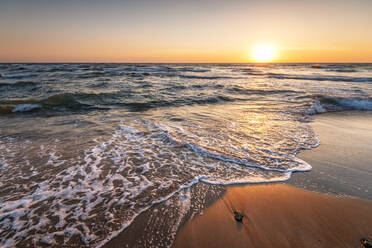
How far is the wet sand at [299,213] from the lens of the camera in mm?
2070

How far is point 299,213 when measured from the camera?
2422 millimetres

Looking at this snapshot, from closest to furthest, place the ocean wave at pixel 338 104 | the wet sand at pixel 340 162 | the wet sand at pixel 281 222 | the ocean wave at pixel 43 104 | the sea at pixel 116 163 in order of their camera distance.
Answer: the wet sand at pixel 281 222 < the sea at pixel 116 163 < the wet sand at pixel 340 162 < the ocean wave at pixel 43 104 < the ocean wave at pixel 338 104

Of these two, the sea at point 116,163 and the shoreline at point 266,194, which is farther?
the sea at point 116,163

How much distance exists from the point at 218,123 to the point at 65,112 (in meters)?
6.53

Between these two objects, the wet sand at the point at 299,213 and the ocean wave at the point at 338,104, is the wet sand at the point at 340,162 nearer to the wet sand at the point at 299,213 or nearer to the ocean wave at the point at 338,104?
the wet sand at the point at 299,213

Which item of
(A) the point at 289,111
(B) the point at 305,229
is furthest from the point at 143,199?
(A) the point at 289,111

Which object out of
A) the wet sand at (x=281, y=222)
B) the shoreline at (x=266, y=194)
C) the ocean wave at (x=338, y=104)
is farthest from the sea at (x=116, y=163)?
the ocean wave at (x=338, y=104)

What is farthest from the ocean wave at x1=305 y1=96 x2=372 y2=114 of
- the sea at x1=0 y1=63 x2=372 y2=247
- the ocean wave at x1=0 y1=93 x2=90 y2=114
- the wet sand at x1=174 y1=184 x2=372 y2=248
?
the ocean wave at x1=0 y1=93 x2=90 y2=114

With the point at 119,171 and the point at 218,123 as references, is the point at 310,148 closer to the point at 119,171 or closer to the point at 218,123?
the point at 218,123

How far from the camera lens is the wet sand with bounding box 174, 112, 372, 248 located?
2.07 meters

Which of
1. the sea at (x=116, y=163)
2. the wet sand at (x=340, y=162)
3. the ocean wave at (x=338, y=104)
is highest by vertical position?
the ocean wave at (x=338, y=104)

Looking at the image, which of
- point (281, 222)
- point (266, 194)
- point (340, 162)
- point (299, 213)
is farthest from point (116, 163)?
point (340, 162)

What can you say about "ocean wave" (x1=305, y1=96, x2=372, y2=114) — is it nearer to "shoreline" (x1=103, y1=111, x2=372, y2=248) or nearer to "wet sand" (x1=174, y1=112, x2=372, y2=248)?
"shoreline" (x1=103, y1=111, x2=372, y2=248)

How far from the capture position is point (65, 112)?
781 centimetres
